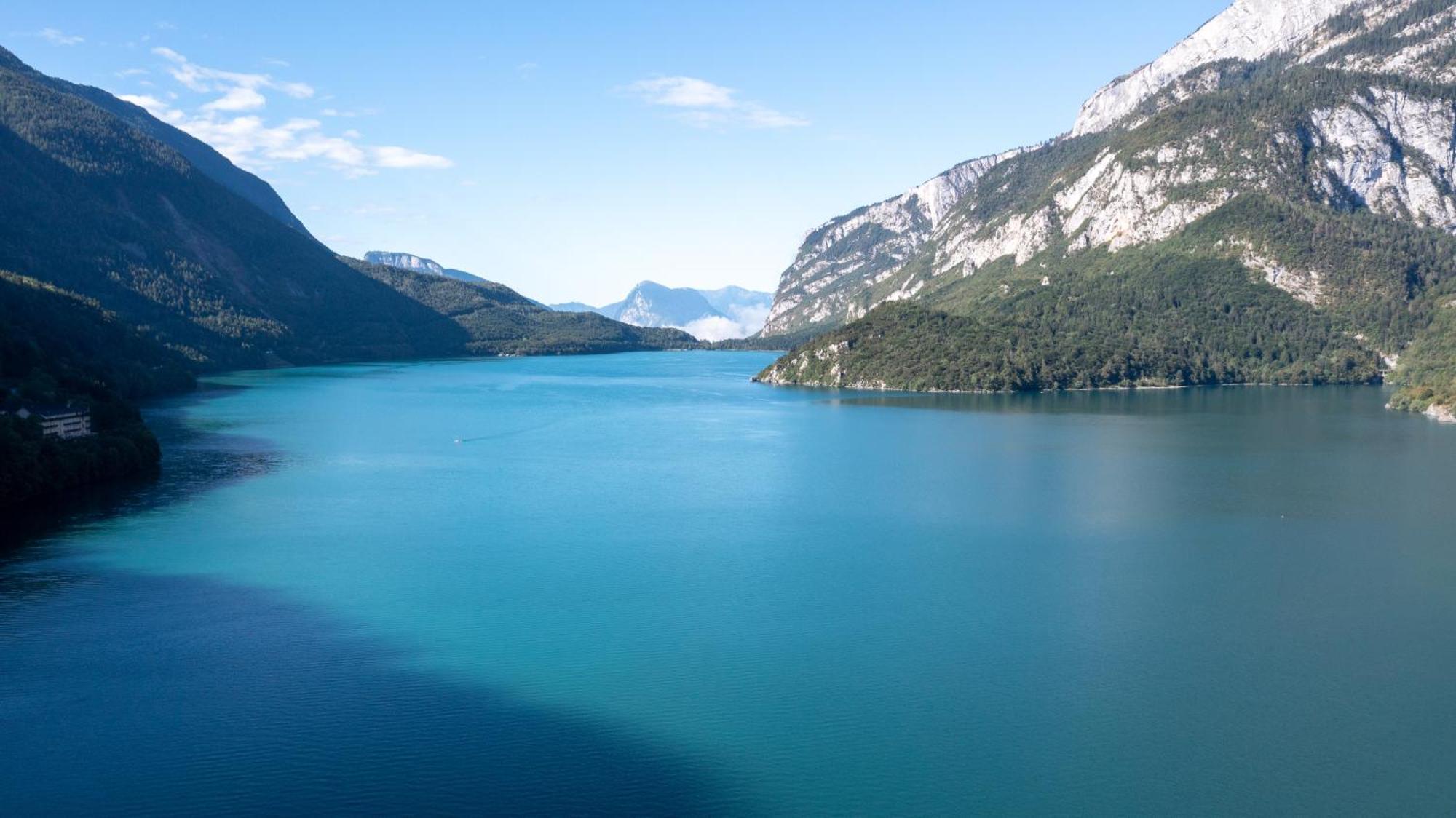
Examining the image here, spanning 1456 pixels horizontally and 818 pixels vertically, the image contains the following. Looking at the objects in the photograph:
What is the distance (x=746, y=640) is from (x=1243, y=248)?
124m

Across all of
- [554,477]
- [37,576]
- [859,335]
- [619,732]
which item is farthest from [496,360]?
[619,732]

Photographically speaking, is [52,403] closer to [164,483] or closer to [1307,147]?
[164,483]

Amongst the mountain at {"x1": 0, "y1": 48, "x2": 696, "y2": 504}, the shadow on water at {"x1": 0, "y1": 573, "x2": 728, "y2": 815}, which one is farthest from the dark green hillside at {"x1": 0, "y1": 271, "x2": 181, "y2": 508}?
the shadow on water at {"x1": 0, "y1": 573, "x2": 728, "y2": 815}

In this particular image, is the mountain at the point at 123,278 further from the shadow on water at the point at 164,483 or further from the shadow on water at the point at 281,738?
the shadow on water at the point at 281,738

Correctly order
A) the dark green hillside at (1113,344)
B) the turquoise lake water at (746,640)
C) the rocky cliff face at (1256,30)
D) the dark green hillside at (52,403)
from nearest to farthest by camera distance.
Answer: the turquoise lake water at (746,640) < the dark green hillside at (52,403) < the dark green hillside at (1113,344) < the rocky cliff face at (1256,30)

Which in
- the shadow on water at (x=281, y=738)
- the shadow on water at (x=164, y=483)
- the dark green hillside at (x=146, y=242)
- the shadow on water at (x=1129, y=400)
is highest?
the dark green hillside at (x=146, y=242)

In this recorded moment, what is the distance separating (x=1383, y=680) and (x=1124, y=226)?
5451 inches

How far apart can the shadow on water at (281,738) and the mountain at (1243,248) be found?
79.5 metres

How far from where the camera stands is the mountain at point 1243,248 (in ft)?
361

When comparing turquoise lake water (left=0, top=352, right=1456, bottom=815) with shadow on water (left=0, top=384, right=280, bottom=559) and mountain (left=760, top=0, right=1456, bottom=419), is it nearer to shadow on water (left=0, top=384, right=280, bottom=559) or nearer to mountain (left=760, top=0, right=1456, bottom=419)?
shadow on water (left=0, top=384, right=280, bottom=559)

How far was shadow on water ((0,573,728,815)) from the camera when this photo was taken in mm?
18188

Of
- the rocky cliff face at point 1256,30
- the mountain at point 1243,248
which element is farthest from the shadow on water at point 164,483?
the rocky cliff face at point 1256,30

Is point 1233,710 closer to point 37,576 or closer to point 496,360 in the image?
point 37,576

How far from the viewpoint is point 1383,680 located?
2356cm
